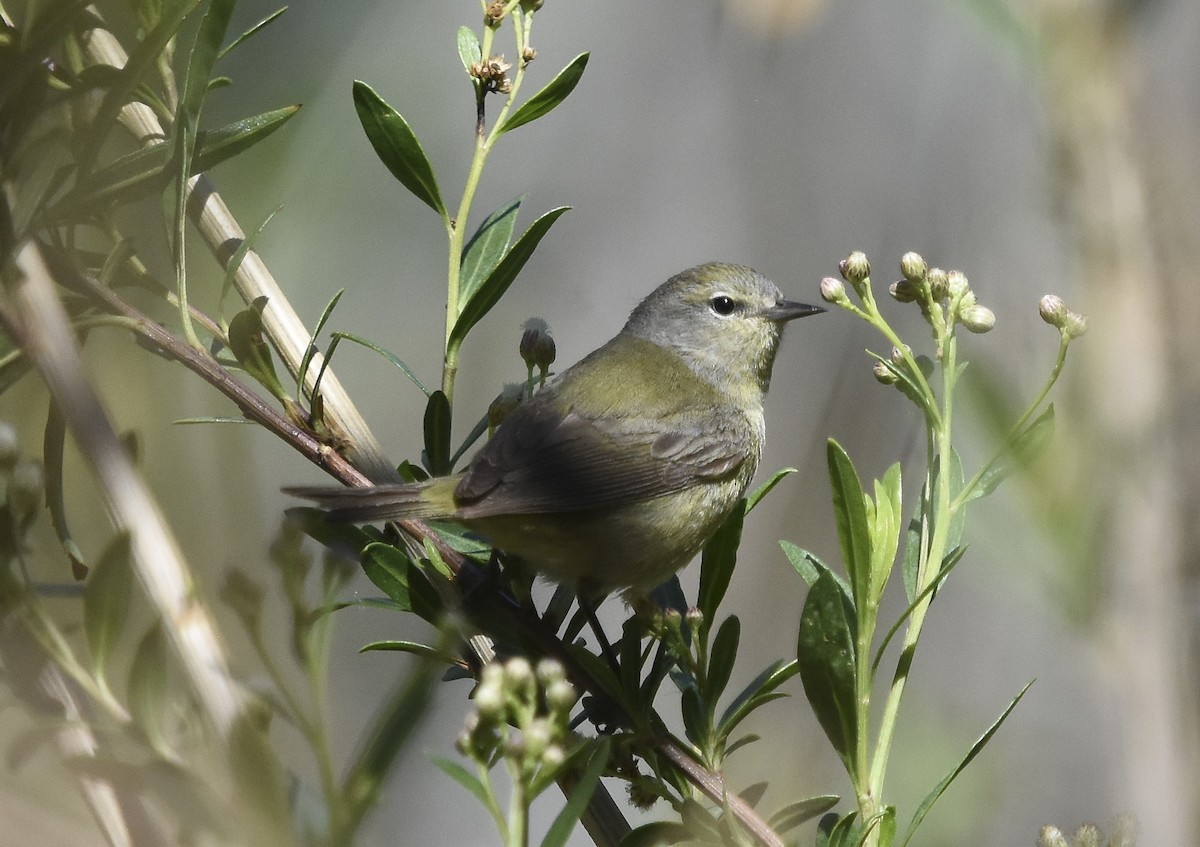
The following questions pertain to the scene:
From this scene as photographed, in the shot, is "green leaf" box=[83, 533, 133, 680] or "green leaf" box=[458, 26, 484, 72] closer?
"green leaf" box=[83, 533, 133, 680]

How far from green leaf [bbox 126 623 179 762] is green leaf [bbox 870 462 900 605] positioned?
36.4 inches

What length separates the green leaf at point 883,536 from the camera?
1.61 m

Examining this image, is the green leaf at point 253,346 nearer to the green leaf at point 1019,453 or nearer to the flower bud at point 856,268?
the flower bud at point 856,268

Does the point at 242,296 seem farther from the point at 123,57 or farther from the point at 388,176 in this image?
the point at 388,176

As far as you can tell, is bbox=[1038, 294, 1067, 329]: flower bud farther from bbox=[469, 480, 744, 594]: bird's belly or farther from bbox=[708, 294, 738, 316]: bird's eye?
bbox=[708, 294, 738, 316]: bird's eye

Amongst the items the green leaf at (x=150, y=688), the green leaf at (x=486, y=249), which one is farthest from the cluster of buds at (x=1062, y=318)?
the green leaf at (x=150, y=688)

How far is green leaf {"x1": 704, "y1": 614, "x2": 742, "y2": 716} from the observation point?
161 centimetres

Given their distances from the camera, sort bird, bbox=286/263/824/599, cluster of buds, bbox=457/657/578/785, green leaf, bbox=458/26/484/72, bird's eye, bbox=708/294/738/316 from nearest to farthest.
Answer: cluster of buds, bbox=457/657/578/785, green leaf, bbox=458/26/484/72, bird, bbox=286/263/824/599, bird's eye, bbox=708/294/738/316

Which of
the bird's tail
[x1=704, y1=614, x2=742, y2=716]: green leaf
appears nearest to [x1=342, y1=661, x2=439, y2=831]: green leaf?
[x1=704, y1=614, x2=742, y2=716]: green leaf

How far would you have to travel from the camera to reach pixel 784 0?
461cm

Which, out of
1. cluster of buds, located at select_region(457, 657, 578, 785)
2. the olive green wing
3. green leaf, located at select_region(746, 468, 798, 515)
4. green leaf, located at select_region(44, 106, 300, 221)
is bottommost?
the olive green wing

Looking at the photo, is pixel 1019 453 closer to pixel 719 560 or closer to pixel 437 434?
pixel 719 560

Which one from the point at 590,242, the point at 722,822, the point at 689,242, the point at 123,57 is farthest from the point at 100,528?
the point at 689,242

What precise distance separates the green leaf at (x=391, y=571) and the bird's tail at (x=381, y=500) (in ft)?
0.44
